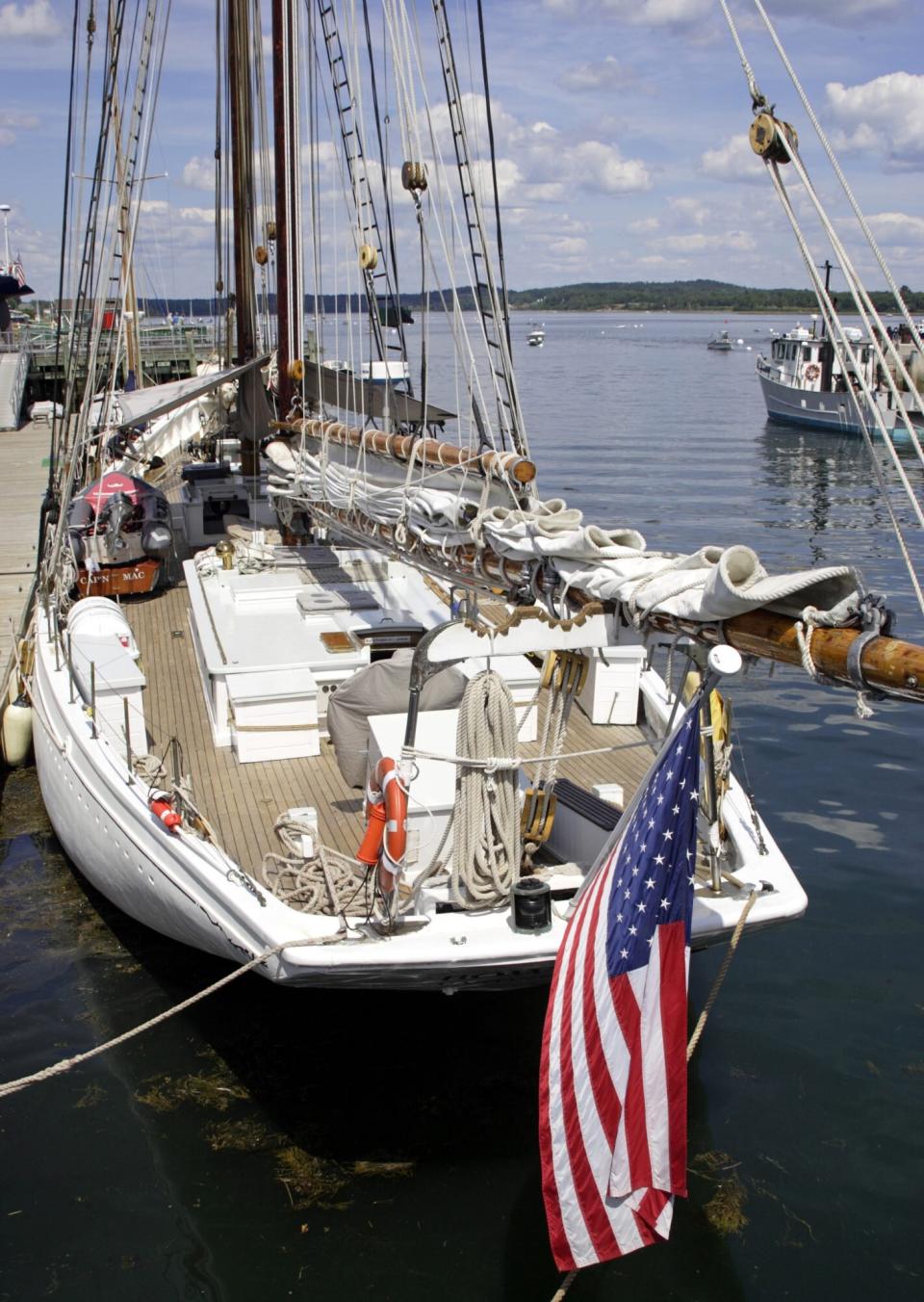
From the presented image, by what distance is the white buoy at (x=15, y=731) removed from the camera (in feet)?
47.2

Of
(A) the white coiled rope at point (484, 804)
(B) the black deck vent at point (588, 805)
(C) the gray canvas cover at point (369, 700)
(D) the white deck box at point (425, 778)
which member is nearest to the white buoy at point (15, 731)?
(C) the gray canvas cover at point (369, 700)

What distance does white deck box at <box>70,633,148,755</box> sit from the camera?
10.8m

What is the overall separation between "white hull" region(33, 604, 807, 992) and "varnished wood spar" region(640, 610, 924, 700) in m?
2.31

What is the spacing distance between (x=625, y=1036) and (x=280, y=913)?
98.4 inches

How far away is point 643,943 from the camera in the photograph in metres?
5.73

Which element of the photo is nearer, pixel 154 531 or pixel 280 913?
pixel 280 913

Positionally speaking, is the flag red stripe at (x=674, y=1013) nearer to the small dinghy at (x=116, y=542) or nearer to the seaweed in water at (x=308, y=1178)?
the seaweed in water at (x=308, y=1178)

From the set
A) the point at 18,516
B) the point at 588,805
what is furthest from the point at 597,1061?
the point at 18,516

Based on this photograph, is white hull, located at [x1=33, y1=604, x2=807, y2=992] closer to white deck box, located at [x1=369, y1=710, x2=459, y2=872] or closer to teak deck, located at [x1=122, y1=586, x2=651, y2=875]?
teak deck, located at [x1=122, y1=586, x2=651, y2=875]

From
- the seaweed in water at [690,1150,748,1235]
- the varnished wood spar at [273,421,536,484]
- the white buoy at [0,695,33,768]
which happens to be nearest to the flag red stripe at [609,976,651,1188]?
the seaweed in water at [690,1150,748,1235]

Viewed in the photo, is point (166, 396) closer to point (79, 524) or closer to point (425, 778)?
point (79, 524)

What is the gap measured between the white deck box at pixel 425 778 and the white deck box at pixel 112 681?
2.59m

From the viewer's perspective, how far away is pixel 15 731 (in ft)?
47.4

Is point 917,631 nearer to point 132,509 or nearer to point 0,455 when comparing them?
point 132,509
